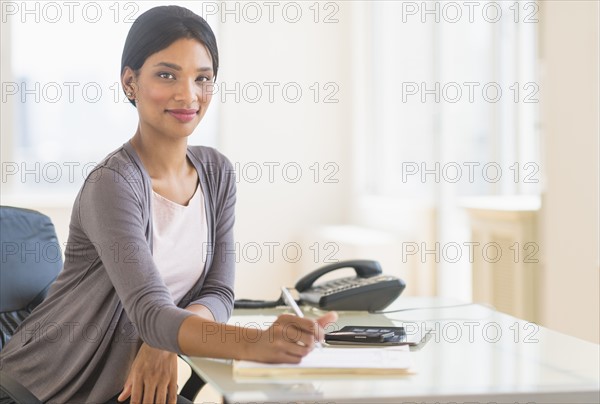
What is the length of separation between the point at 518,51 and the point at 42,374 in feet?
10.3

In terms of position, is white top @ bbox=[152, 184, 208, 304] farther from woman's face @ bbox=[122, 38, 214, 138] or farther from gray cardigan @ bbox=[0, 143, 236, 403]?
woman's face @ bbox=[122, 38, 214, 138]

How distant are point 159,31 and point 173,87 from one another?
115 mm

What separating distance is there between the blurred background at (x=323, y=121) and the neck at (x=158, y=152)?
261 centimetres

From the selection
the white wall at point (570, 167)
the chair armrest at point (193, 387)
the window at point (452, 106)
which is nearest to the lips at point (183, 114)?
the chair armrest at point (193, 387)

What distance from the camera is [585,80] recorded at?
2.92 metres

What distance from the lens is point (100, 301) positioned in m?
1.60

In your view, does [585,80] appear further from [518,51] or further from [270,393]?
[270,393]

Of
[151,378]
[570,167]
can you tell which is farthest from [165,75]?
[570,167]

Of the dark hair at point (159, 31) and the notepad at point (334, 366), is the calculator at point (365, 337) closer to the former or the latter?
the notepad at point (334, 366)

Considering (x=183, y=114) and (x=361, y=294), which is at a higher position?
(x=183, y=114)

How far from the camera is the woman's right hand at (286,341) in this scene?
1.25 meters

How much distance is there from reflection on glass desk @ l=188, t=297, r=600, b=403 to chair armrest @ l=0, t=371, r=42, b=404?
42 cm

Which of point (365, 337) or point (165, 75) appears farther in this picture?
point (165, 75)

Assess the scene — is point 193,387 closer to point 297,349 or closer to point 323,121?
point 297,349
